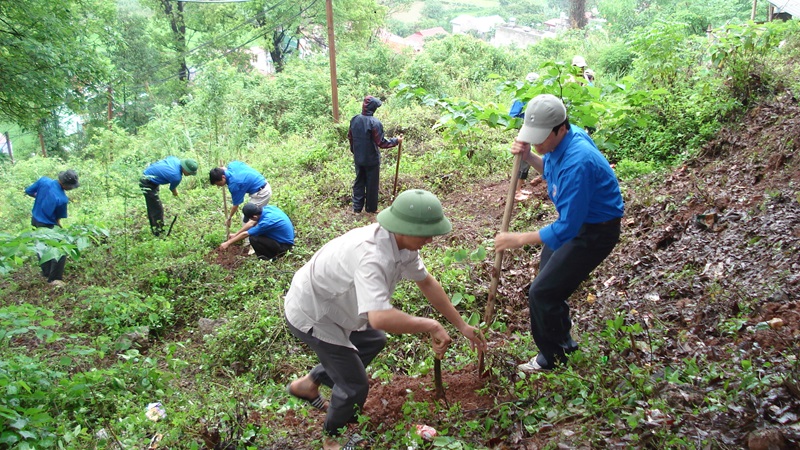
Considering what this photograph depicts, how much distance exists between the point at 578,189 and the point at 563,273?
Answer: 1.75ft

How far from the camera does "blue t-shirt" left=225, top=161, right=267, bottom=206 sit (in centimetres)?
784

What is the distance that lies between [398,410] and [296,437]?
0.70 metres

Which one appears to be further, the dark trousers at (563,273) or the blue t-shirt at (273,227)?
the blue t-shirt at (273,227)

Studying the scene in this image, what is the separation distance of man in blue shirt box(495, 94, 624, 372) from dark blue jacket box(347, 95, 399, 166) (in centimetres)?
503

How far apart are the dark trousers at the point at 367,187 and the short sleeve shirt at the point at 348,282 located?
18.3ft

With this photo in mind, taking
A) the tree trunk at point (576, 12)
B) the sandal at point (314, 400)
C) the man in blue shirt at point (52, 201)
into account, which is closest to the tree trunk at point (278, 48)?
the tree trunk at point (576, 12)

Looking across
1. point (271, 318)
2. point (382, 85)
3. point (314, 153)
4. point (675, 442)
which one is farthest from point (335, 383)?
point (382, 85)

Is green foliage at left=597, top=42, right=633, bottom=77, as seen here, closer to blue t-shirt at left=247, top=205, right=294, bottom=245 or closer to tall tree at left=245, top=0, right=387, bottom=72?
blue t-shirt at left=247, top=205, right=294, bottom=245

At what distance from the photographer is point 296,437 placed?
366cm

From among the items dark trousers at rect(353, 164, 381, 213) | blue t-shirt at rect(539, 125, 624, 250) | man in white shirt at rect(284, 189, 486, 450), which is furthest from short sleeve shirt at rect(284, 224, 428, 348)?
dark trousers at rect(353, 164, 381, 213)

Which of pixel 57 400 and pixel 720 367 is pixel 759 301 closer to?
pixel 720 367

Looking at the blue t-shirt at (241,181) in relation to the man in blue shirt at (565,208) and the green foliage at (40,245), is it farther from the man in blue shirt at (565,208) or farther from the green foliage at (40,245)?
the man in blue shirt at (565,208)

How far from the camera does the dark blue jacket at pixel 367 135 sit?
8316 millimetres

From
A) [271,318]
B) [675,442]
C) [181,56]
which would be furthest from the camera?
[181,56]
